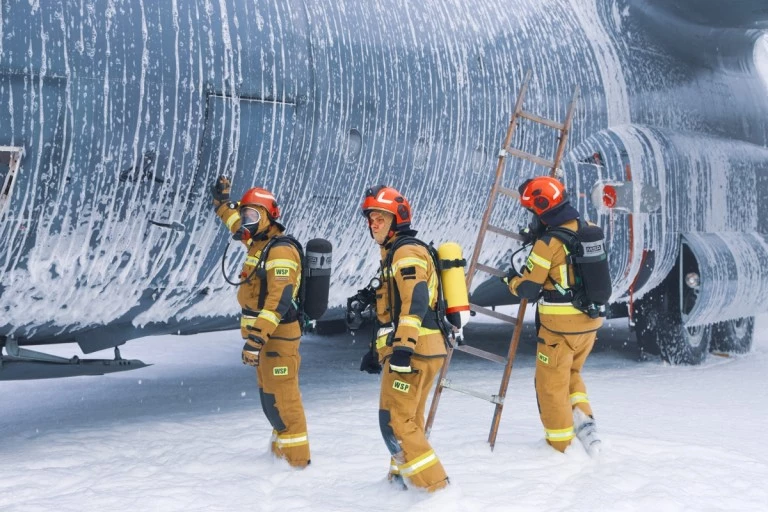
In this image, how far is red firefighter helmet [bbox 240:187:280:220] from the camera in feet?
15.4

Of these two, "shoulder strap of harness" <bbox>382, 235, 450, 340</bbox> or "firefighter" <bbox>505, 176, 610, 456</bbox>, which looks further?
"firefighter" <bbox>505, 176, 610, 456</bbox>

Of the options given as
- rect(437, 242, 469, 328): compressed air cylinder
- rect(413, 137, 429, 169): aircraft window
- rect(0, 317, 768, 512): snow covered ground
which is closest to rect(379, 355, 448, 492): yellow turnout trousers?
rect(0, 317, 768, 512): snow covered ground

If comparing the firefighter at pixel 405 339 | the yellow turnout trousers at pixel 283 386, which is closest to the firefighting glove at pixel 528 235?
the firefighter at pixel 405 339

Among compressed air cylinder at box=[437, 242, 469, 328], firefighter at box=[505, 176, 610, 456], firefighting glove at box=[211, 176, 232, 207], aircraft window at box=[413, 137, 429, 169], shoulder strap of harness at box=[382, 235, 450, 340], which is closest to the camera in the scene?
shoulder strap of harness at box=[382, 235, 450, 340]

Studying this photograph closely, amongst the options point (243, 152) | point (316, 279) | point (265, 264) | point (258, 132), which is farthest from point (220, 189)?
point (316, 279)

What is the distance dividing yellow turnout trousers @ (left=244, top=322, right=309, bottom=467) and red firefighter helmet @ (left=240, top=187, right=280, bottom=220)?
64 cm

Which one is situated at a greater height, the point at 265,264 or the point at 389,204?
the point at 389,204

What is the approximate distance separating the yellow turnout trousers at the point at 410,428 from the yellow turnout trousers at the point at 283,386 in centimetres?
69

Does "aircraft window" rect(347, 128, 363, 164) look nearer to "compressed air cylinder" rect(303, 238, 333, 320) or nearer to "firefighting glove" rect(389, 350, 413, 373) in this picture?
"compressed air cylinder" rect(303, 238, 333, 320)

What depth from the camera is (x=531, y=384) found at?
7.71m

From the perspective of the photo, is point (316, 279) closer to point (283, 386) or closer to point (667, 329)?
point (283, 386)

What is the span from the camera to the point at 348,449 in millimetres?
5234

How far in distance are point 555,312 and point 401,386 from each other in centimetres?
134

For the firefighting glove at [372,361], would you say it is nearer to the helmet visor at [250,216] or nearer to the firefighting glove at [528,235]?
the helmet visor at [250,216]
